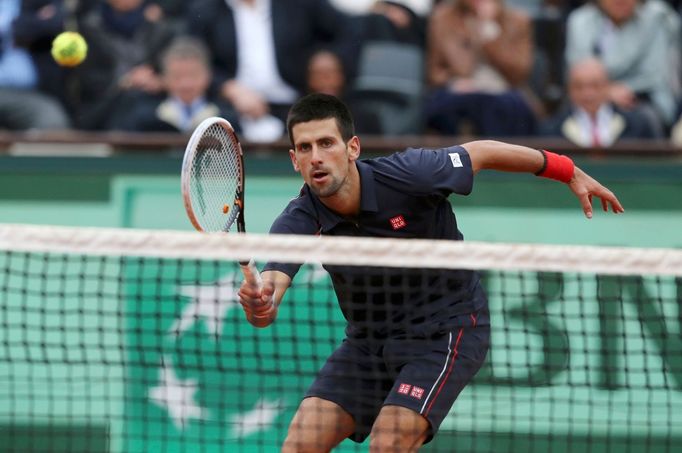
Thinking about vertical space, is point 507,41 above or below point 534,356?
above

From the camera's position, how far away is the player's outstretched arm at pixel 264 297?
588cm

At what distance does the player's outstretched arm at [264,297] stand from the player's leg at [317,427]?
55cm

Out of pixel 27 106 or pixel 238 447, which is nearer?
pixel 238 447

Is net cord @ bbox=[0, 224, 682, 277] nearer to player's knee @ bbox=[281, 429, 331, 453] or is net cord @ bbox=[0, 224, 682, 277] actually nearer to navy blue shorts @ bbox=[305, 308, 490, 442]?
navy blue shorts @ bbox=[305, 308, 490, 442]

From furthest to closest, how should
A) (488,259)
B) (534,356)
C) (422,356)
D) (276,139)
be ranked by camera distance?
1. (276,139)
2. (534,356)
3. (422,356)
4. (488,259)

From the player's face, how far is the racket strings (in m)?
0.47

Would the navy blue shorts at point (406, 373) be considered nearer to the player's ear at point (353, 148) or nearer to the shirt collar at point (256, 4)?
the player's ear at point (353, 148)

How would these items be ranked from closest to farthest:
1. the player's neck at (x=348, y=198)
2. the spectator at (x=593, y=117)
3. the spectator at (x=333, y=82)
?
the player's neck at (x=348, y=198) < the spectator at (x=593, y=117) < the spectator at (x=333, y=82)

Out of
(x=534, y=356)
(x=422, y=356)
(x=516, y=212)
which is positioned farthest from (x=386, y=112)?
(x=422, y=356)

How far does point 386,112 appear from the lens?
975 centimetres

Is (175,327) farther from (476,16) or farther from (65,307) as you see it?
(476,16)

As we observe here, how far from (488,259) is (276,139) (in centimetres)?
400

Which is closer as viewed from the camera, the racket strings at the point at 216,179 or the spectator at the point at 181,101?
the racket strings at the point at 216,179

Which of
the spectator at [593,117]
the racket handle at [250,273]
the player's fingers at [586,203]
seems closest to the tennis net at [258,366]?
the spectator at [593,117]
